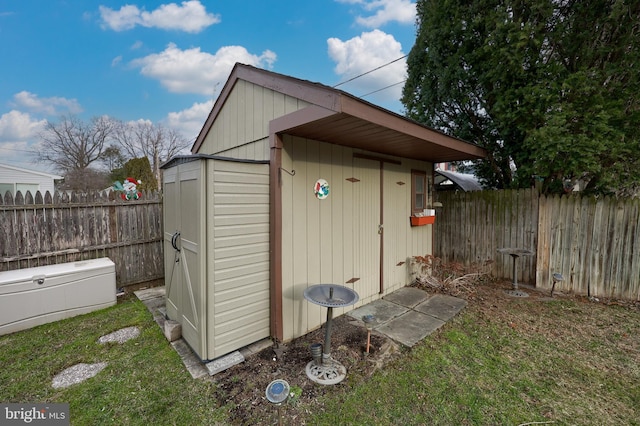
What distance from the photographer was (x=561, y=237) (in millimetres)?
4336

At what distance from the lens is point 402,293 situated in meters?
4.38

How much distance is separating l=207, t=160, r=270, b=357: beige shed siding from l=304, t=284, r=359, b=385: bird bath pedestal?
2.12ft

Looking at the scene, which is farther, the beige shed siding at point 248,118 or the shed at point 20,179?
the shed at point 20,179

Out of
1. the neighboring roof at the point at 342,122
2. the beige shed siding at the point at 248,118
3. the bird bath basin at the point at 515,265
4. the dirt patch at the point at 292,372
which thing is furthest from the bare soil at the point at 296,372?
the neighboring roof at the point at 342,122

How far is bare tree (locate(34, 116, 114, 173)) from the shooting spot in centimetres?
1945

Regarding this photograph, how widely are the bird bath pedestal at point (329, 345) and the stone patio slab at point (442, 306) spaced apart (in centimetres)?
174

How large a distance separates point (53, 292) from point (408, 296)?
4977 mm

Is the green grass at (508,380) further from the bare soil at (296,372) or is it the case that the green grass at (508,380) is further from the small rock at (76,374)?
the small rock at (76,374)

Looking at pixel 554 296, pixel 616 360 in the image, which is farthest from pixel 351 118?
pixel 554 296

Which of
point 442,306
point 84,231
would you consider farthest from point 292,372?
point 84,231

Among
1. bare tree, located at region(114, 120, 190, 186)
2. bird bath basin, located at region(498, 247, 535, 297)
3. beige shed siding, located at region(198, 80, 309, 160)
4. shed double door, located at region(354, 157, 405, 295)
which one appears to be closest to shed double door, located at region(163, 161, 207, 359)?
beige shed siding, located at region(198, 80, 309, 160)

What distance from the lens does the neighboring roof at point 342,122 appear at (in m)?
2.13

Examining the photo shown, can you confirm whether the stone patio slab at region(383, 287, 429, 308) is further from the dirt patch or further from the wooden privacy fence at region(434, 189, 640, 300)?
the wooden privacy fence at region(434, 189, 640, 300)

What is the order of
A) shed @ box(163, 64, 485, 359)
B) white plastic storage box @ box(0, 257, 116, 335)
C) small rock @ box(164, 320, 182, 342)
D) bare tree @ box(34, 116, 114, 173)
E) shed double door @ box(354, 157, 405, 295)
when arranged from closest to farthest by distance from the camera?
shed @ box(163, 64, 485, 359) < small rock @ box(164, 320, 182, 342) < white plastic storage box @ box(0, 257, 116, 335) < shed double door @ box(354, 157, 405, 295) < bare tree @ box(34, 116, 114, 173)
